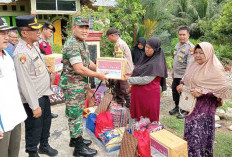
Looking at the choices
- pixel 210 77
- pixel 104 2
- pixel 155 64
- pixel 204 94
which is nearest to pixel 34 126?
pixel 155 64

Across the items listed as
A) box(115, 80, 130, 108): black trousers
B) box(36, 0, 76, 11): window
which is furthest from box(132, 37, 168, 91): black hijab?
box(36, 0, 76, 11): window

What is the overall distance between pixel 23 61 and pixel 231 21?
365 inches

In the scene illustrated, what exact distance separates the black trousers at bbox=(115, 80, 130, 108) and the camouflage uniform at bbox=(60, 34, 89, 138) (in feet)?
6.20

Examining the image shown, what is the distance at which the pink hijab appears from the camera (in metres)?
2.54

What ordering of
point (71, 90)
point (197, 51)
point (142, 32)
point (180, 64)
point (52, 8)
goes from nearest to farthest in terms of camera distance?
point (197, 51) → point (71, 90) → point (180, 64) → point (142, 32) → point (52, 8)

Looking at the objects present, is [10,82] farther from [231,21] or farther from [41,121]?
[231,21]


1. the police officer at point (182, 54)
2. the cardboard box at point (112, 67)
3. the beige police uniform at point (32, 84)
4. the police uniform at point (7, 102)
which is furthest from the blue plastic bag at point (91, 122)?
the police officer at point (182, 54)

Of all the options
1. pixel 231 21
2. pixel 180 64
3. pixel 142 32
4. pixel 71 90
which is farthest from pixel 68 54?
pixel 231 21

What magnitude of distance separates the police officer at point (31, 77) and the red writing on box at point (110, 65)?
0.94 m

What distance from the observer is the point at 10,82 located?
2.04m

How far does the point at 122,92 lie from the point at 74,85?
210 cm

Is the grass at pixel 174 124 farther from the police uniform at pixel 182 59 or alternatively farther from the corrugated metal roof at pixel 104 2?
the corrugated metal roof at pixel 104 2

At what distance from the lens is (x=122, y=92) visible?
194 inches

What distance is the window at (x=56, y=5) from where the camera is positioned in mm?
9289
